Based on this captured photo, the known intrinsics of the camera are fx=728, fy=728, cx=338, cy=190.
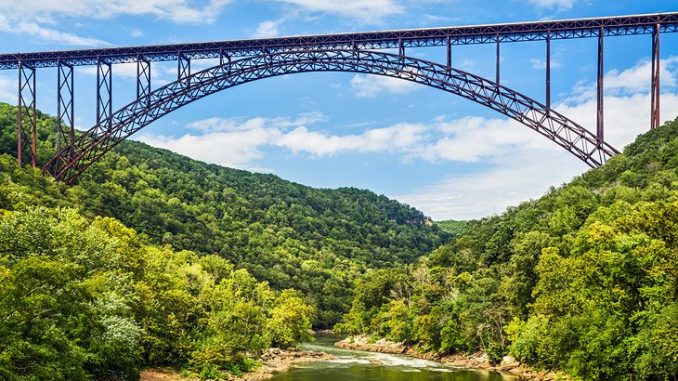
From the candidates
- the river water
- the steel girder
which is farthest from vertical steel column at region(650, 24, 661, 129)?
the river water

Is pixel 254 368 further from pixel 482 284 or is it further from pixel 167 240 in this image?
pixel 167 240

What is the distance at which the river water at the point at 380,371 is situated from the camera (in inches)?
1996

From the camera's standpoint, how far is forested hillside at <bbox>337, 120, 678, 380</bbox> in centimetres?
3491

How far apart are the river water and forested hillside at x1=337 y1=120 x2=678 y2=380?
3.93 m

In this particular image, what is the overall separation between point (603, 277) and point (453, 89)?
72.9ft

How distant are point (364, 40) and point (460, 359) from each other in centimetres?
2904

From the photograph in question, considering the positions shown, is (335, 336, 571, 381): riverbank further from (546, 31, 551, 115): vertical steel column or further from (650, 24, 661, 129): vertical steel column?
(650, 24, 661, 129): vertical steel column

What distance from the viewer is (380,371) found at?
184 ft

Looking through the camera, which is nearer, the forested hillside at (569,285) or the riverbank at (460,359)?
the forested hillside at (569,285)

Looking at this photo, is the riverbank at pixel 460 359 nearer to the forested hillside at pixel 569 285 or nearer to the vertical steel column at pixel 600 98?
the forested hillside at pixel 569 285

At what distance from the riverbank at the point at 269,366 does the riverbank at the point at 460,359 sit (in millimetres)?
10084

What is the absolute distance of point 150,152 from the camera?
15188 cm

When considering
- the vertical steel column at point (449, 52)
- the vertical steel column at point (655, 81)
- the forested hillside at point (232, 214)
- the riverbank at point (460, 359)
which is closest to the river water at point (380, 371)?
the riverbank at point (460, 359)

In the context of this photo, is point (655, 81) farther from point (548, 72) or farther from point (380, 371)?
point (380, 371)
